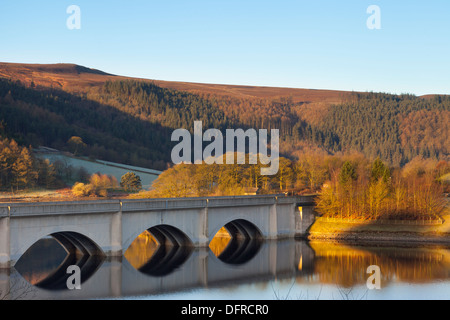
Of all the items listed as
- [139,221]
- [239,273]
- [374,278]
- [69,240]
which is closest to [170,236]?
[139,221]

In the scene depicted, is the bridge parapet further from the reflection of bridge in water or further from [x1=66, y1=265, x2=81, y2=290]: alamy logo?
[x1=66, y1=265, x2=81, y2=290]: alamy logo

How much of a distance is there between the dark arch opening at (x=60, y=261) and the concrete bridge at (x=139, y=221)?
142 mm

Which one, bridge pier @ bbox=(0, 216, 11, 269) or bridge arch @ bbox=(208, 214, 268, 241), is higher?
bridge pier @ bbox=(0, 216, 11, 269)

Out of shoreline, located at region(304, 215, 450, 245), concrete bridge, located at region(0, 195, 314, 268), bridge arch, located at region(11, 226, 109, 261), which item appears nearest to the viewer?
bridge arch, located at region(11, 226, 109, 261)

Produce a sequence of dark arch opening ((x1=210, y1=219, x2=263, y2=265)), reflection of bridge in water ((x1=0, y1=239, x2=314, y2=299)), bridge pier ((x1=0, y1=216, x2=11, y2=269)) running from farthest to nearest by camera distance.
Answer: dark arch opening ((x1=210, y1=219, x2=263, y2=265)) → bridge pier ((x1=0, y1=216, x2=11, y2=269)) → reflection of bridge in water ((x1=0, y1=239, x2=314, y2=299))

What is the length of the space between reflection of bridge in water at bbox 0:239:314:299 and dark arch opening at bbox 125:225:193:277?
50 cm

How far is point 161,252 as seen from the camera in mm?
65875

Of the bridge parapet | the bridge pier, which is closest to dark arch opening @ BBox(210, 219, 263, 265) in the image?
the bridge parapet

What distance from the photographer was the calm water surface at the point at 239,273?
45.5 meters

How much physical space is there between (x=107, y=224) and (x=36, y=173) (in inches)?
2562

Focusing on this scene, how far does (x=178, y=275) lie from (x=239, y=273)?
5.47 meters

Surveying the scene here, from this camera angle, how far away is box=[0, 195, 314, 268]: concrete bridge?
164ft

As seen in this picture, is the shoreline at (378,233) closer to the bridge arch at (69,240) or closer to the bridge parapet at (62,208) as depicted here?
the bridge arch at (69,240)
